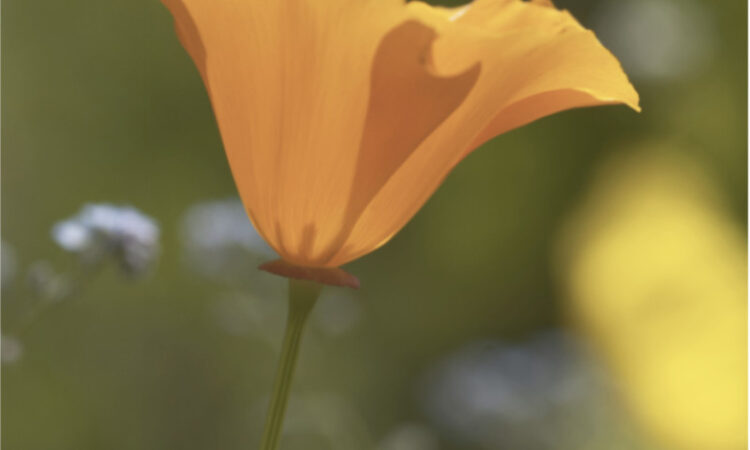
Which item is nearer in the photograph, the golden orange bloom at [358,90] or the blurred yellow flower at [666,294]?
the golden orange bloom at [358,90]

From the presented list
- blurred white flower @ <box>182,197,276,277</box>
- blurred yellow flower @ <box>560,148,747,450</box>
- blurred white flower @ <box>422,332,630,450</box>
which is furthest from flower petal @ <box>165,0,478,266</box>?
blurred yellow flower @ <box>560,148,747,450</box>

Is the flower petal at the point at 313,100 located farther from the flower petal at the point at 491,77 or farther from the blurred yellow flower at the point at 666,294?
the blurred yellow flower at the point at 666,294

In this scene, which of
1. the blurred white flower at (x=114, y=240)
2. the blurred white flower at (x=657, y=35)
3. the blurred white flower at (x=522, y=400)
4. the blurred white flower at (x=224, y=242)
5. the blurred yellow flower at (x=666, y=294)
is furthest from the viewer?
the blurred white flower at (x=657, y=35)

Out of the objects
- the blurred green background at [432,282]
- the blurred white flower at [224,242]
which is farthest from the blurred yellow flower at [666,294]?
the blurred white flower at [224,242]

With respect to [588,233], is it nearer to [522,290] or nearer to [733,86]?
[522,290]

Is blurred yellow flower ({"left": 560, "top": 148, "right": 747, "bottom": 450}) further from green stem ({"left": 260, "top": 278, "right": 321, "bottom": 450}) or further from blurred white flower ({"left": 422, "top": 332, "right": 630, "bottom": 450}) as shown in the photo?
green stem ({"left": 260, "top": 278, "right": 321, "bottom": 450})

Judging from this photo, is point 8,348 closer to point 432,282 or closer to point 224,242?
point 224,242

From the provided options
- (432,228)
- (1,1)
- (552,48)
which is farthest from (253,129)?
(432,228)

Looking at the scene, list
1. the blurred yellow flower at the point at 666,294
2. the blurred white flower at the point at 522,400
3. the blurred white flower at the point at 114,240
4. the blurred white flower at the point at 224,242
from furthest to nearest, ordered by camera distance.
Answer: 1. the blurred yellow flower at the point at 666,294
2. the blurred white flower at the point at 522,400
3. the blurred white flower at the point at 224,242
4. the blurred white flower at the point at 114,240
